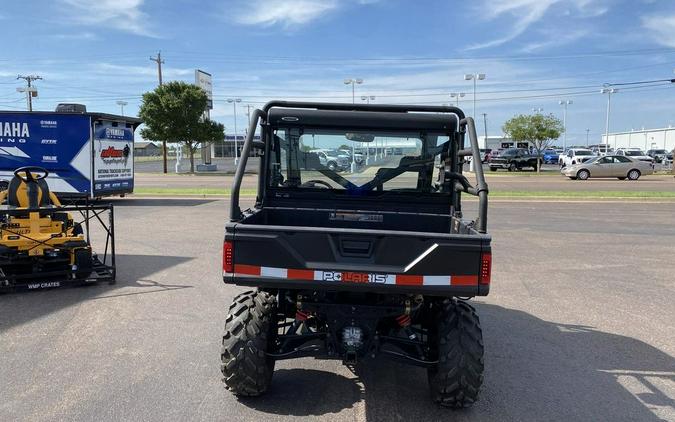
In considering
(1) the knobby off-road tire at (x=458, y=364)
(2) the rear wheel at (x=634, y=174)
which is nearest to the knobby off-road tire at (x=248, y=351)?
(1) the knobby off-road tire at (x=458, y=364)

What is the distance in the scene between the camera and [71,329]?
17.9 feet

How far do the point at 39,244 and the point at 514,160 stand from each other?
130ft

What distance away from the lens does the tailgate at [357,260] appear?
133 inches

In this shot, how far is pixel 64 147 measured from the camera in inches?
645

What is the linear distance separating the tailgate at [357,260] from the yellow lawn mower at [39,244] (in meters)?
4.44

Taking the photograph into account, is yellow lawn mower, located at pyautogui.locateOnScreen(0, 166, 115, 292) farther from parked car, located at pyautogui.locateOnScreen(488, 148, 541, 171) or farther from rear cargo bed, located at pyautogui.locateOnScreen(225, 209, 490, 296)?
parked car, located at pyautogui.locateOnScreen(488, 148, 541, 171)

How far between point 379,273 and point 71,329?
12.1ft

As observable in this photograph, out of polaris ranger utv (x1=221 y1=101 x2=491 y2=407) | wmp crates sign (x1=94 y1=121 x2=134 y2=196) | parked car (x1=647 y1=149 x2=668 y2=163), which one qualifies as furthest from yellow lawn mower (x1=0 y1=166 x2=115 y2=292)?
parked car (x1=647 y1=149 x2=668 y2=163)

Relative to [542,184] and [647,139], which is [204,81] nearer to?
[542,184]

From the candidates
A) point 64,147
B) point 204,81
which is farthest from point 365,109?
point 204,81

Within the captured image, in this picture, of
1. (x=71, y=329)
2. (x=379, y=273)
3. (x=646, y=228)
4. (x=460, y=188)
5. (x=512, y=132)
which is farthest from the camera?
(x=512, y=132)

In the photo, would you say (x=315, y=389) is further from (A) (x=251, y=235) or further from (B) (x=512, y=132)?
(B) (x=512, y=132)

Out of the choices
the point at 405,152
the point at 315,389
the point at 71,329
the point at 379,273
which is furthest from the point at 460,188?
the point at 71,329

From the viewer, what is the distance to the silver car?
32.7 m
